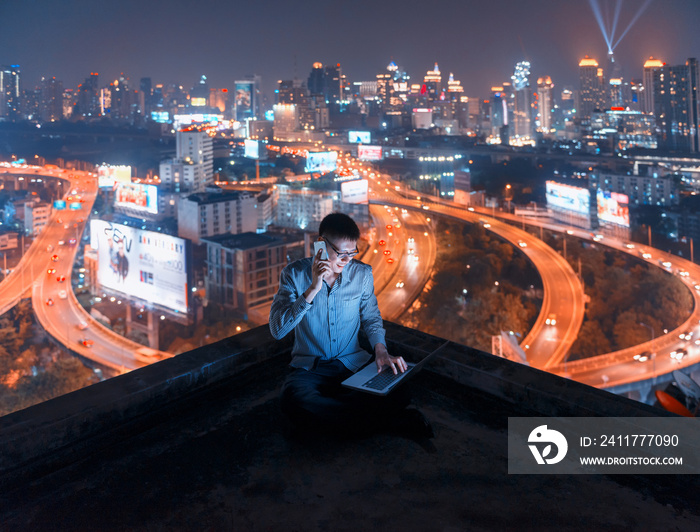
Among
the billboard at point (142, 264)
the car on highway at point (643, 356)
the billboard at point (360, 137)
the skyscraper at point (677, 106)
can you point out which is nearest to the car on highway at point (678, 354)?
the car on highway at point (643, 356)

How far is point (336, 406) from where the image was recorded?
2.80 ft

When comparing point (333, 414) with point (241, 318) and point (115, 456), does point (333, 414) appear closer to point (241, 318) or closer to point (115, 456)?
point (115, 456)

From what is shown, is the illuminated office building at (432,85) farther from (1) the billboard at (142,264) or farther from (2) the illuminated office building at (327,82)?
Result: (1) the billboard at (142,264)

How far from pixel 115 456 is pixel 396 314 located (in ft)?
32.8

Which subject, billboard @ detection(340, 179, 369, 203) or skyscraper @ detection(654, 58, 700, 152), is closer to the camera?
billboard @ detection(340, 179, 369, 203)

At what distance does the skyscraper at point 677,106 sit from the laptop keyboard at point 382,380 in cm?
1914

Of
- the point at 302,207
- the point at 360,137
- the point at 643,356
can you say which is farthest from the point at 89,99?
the point at 643,356

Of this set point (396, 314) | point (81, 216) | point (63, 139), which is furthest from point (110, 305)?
point (63, 139)

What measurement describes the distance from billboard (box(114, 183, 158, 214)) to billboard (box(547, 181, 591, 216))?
11.5 meters

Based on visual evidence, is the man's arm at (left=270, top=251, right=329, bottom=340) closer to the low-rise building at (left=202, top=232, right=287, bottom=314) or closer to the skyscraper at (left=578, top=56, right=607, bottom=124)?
the low-rise building at (left=202, top=232, right=287, bottom=314)

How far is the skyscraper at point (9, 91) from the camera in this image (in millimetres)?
22422

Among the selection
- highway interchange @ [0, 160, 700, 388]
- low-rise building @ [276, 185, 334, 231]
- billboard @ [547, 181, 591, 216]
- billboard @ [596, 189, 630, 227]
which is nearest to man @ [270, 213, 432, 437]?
highway interchange @ [0, 160, 700, 388]

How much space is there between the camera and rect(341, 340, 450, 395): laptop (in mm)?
855

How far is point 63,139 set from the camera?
73.8 ft
